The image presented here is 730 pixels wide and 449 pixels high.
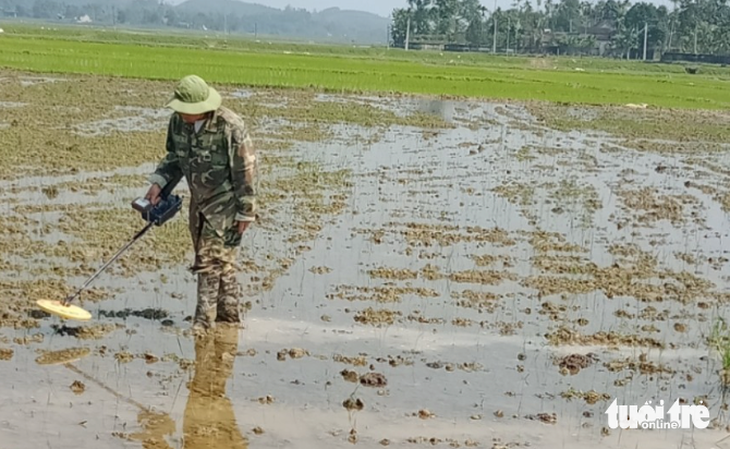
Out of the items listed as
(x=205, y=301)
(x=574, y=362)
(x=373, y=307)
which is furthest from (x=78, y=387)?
(x=574, y=362)

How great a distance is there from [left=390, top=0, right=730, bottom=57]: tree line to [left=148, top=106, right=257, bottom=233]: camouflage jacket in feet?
237

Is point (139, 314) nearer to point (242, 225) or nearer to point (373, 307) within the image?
point (242, 225)

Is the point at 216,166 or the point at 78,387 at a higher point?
the point at 216,166

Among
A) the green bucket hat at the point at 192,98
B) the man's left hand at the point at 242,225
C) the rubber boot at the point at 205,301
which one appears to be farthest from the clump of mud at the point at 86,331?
the green bucket hat at the point at 192,98

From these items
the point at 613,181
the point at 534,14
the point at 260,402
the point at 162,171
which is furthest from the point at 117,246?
the point at 534,14

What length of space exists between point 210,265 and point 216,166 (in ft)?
1.88

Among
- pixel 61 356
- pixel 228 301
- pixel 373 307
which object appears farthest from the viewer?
pixel 373 307

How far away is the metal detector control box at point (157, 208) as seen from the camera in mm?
5460

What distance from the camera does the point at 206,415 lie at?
15.0ft

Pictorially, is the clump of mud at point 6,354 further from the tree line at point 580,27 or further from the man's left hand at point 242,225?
the tree line at point 580,27

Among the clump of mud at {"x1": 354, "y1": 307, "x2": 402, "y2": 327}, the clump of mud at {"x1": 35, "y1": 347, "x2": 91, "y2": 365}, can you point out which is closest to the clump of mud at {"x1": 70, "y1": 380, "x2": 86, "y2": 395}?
the clump of mud at {"x1": 35, "y1": 347, "x2": 91, "y2": 365}

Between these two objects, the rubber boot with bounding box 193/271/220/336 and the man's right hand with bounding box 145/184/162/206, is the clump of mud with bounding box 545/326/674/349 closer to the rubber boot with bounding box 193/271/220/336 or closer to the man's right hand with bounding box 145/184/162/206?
the rubber boot with bounding box 193/271/220/336

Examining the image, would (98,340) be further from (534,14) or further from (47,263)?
(534,14)

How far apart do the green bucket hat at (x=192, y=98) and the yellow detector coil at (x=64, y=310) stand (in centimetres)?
127
